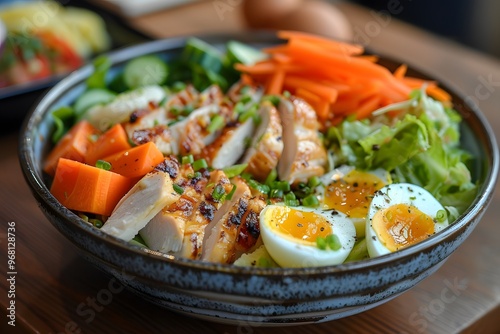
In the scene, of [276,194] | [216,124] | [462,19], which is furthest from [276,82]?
[462,19]

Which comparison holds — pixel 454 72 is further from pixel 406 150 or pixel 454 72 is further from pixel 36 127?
pixel 36 127

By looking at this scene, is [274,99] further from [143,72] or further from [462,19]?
[462,19]

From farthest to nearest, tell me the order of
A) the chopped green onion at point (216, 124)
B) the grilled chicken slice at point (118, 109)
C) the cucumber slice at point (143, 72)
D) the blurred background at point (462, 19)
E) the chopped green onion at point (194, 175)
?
the blurred background at point (462, 19)
the cucumber slice at point (143, 72)
the grilled chicken slice at point (118, 109)
the chopped green onion at point (216, 124)
the chopped green onion at point (194, 175)

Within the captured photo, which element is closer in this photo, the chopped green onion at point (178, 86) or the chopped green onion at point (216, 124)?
the chopped green onion at point (216, 124)

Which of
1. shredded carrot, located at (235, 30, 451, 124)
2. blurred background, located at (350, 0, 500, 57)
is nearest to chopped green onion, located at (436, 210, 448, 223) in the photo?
shredded carrot, located at (235, 30, 451, 124)

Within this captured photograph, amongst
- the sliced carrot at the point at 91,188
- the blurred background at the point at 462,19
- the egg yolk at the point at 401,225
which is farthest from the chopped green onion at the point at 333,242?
the blurred background at the point at 462,19

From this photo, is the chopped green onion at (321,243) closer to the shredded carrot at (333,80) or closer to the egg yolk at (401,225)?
the egg yolk at (401,225)
